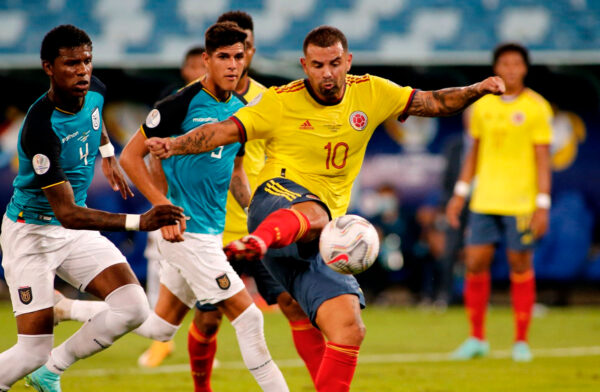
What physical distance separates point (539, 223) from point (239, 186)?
154 inches

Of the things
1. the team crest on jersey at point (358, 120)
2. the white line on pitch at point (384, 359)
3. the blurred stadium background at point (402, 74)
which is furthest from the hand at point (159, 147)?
the blurred stadium background at point (402, 74)

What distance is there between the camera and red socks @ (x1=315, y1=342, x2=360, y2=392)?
18.3 feet

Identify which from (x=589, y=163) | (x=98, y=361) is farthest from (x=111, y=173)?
(x=589, y=163)

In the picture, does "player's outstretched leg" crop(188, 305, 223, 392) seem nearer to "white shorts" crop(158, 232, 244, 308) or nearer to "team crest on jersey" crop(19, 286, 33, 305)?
"white shorts" crop(158, 232, 244, 308)

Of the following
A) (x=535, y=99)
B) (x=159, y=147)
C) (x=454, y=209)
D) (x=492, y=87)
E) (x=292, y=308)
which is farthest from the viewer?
(x=535, y=99)

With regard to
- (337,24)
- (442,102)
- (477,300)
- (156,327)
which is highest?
(337,24)

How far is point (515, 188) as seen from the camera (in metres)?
10.1

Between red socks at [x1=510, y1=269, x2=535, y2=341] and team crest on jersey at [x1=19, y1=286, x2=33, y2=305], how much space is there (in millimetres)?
5580

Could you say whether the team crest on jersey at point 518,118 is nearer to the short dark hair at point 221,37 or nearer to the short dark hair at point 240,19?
the short dark hair at point 240,19

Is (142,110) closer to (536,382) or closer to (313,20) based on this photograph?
(313,20)

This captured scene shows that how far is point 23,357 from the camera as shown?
19.6ft

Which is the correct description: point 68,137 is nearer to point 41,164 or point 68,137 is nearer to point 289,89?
point 41,164

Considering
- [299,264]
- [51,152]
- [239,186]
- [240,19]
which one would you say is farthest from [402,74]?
[51,152]

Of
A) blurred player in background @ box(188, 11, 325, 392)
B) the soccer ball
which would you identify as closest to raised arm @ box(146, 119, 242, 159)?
the soccer ball
